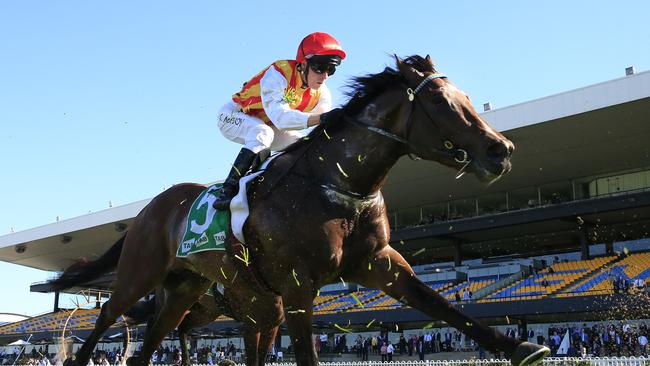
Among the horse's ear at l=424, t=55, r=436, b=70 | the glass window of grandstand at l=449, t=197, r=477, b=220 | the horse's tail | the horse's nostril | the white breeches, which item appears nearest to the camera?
the horse's nostril

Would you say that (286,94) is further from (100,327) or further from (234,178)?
(100,327)

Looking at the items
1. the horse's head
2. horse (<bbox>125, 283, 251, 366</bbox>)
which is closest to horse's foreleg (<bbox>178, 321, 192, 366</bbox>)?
horse (<bbox>125, 283, 251, 366</bbox>)

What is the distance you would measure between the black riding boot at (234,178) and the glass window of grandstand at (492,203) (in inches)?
1142

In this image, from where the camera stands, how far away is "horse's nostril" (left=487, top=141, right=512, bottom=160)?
4070mm

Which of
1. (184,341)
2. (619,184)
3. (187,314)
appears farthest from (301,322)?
(619,184)

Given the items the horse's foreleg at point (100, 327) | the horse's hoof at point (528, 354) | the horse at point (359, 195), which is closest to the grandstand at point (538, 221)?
the horse's foreleg at point (100, 327)

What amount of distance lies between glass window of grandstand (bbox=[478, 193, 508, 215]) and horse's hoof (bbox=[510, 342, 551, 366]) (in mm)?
29642

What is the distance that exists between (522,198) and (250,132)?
98.1 feet

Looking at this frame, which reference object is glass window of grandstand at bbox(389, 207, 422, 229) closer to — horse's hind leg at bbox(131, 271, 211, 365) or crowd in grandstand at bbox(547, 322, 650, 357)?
crowd in grandstand at bbox(547, 322, 650, 357)

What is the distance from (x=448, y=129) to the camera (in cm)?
429

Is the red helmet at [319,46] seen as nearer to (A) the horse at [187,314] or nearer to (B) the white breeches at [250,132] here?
(B) the white breeches at [250,132]

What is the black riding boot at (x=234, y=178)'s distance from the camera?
16.9ft

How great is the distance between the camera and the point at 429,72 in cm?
459

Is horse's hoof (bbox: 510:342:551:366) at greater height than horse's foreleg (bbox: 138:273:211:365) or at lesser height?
lesser
